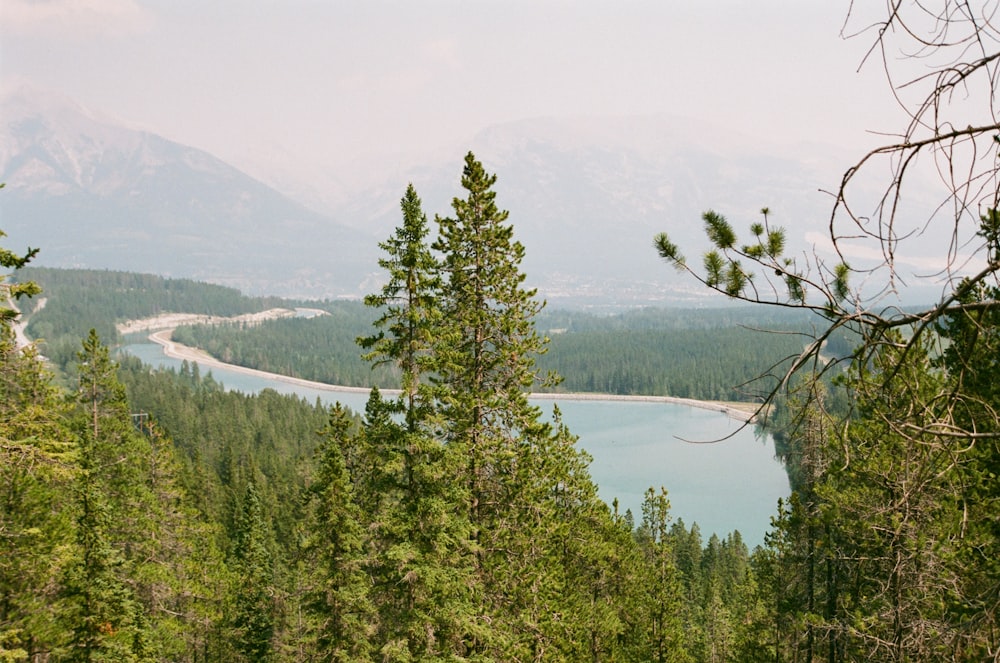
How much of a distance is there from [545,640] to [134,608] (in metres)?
7.97

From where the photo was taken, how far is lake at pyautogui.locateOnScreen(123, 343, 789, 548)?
56.1m

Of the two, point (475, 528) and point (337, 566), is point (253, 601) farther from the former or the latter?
point (475, 528)

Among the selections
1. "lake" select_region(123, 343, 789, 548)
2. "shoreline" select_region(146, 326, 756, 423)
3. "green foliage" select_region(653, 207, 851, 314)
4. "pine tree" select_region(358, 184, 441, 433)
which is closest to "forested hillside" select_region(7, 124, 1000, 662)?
"pine tree" select_region(358, 184, 441, 433)

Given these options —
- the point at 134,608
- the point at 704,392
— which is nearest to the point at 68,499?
the point at 134,608

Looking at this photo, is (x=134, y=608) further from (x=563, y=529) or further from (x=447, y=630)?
(x=563, y=529)

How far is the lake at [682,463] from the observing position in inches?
2210

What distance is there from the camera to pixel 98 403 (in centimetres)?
1914

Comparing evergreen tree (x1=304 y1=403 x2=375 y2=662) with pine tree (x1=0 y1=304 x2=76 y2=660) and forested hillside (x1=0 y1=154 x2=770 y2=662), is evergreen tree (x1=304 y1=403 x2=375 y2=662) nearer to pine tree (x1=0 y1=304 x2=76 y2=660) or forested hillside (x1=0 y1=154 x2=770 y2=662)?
forested hillside (x1=0 y1=154 x2=770 y2=662)

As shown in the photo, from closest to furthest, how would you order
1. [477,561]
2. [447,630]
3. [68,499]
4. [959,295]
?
[959,295], [447,630], [477,561], [68,499]

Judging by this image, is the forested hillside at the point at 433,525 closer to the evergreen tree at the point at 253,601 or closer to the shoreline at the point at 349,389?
the evergreen tree at the point at 253,601

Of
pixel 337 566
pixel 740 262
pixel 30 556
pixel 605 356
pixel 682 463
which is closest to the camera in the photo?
pixel 740 262

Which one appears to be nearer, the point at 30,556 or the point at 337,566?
the point at 30,556

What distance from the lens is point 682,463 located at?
7356 cm

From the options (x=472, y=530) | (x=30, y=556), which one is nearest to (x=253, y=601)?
(x=30, y=556)
